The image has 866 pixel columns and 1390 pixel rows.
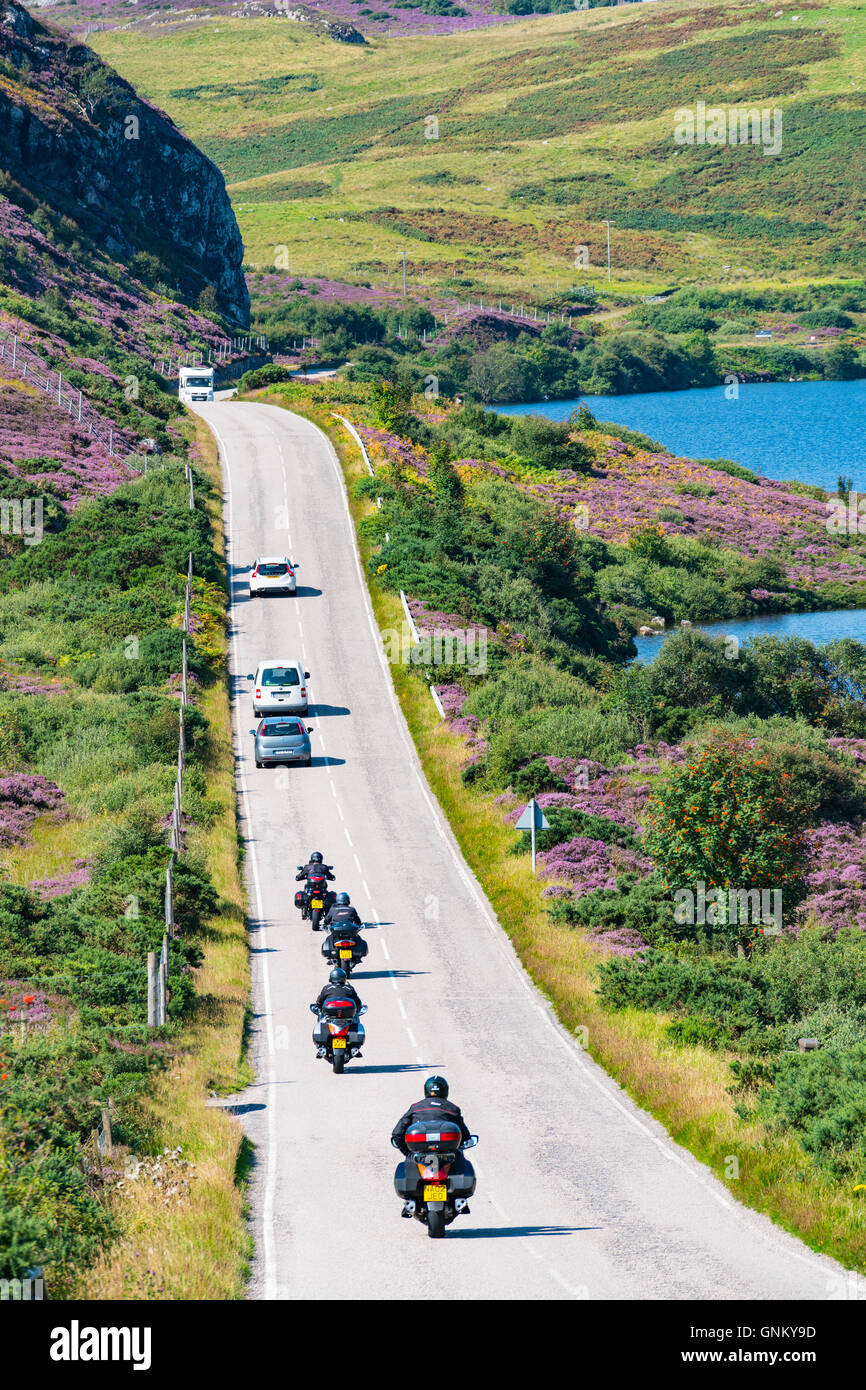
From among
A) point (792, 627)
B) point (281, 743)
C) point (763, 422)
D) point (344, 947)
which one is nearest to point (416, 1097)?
point (344, 947)

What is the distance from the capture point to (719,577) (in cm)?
7975

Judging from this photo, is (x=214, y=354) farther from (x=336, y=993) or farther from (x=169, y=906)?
(x=336, y=993)

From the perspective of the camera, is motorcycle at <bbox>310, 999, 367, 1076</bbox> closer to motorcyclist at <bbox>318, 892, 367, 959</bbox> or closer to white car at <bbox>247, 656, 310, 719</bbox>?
motorcyclist at <bbox>318, 892, 367, 959</bbox>

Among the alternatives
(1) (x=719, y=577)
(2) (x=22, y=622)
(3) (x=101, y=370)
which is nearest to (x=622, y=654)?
(1) (x=719, y=577)

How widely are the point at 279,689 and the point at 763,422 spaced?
114 meters

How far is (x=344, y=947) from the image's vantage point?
25.0m

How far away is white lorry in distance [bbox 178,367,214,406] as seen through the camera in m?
93.3

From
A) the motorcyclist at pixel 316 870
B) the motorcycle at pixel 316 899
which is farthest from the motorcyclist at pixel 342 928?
the motorcyclist at pixel 316 870

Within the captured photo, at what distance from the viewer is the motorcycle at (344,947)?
25031 mm

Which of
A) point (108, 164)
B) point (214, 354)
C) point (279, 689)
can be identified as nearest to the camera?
point (279, 689)

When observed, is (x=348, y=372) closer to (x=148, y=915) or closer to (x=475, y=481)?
(x=475, y=481)

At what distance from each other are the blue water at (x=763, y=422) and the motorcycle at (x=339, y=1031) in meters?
92.7

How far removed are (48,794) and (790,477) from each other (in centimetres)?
8805

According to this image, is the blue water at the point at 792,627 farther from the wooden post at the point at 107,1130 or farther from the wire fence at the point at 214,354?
the wooden post at the point at 107,1130
